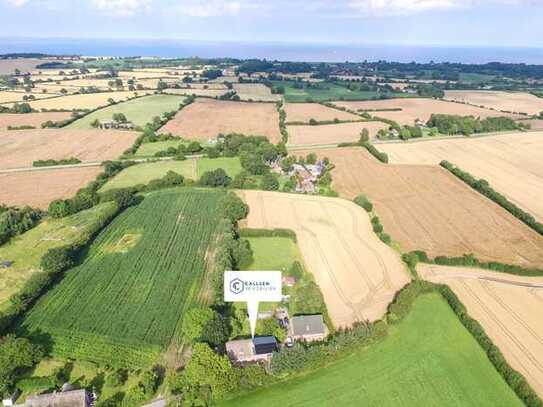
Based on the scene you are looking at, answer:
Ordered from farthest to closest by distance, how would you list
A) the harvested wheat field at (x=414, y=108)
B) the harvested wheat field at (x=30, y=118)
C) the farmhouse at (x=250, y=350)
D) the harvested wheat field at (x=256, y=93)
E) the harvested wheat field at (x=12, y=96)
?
the harvested wheat field at (x=256, y=93) < the harvested wheat field at (x=12, y=96) < the harvested wheat field at (x=414, y=108) < the harvested wheat field at (x=30, y=118) < the farmhouse at (x=250, y=350)

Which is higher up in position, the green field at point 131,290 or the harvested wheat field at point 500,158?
the harvested wheat field at point 500,158

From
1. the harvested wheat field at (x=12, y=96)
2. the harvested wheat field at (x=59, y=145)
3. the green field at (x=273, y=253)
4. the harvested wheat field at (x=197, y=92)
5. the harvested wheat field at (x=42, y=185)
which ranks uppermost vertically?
the harvested wheat field at (x=197, y=92)

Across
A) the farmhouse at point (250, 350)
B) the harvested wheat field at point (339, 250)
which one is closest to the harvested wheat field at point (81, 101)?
the harvested wheat field at point (339, 250)

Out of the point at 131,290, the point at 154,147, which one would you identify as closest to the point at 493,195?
the point at 131,290

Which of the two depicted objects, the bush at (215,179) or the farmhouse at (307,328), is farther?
the bush at (215,179)

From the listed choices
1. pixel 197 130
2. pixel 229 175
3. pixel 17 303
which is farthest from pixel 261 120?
pixel 17 303

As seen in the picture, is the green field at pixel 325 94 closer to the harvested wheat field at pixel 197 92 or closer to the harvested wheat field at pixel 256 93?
the harvested wheat field at pixel 256 93

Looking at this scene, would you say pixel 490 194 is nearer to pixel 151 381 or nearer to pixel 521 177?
pixel 521 177
